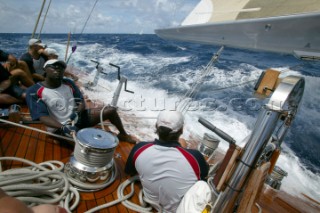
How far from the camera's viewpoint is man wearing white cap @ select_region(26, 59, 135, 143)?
2.08 metres

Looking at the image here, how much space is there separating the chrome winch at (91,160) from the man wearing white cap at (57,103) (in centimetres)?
40

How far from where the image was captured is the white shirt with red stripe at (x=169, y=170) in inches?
55.1

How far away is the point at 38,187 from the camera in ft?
4.60

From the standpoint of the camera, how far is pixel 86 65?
382 inches

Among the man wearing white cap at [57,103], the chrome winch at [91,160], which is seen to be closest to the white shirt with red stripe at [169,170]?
the chrome winch at [91,160]

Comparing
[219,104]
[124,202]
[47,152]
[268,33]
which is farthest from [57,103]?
[219,104]

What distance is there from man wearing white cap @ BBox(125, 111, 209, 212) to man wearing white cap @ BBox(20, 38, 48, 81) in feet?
10.9

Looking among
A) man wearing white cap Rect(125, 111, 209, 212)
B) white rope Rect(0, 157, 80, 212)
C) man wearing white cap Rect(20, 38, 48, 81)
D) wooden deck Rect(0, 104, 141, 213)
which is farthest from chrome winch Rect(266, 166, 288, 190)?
man wearing white cap Rect(20, 38, 48, 81)

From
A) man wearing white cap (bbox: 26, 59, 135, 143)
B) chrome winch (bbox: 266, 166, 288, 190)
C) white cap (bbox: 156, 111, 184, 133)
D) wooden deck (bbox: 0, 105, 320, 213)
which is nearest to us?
white cap (bbox: 156, 111, 184, 133)

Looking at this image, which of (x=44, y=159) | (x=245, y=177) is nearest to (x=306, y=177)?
(x=245, y=177)

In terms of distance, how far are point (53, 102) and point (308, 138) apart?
5243 mm

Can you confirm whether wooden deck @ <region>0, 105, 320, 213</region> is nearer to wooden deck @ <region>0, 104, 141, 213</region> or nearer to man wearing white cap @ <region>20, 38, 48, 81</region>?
wooden deck @ <region>0, 104, 141, 213</region>

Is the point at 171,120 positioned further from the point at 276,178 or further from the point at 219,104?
the point at 219,104

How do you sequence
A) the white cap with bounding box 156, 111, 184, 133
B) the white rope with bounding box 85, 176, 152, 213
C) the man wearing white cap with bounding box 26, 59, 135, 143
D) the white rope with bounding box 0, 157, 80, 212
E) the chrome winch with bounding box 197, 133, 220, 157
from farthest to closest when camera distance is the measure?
the chrome winch with bounding box 197, 133, 220, 157
the man wearing white cap with bounding box 26, 59, 135, 143
the white rope with bounding box 85, 176, 152, 213
the white cap with bounding box 156, 111, 184, 133
the white rope with bounding box 0, 157, 80, 212
